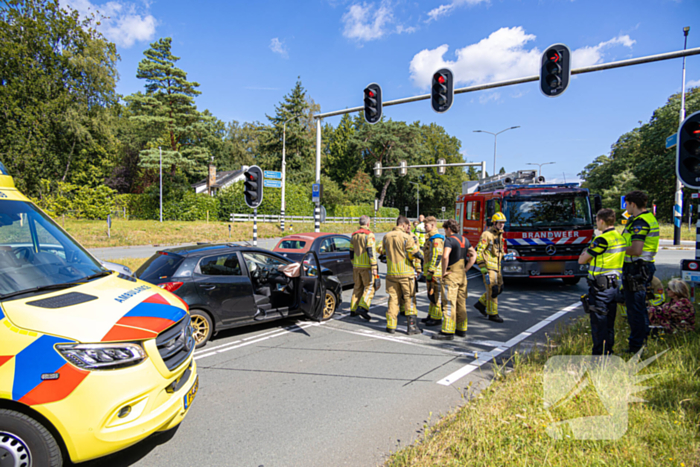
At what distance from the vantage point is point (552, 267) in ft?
31.4

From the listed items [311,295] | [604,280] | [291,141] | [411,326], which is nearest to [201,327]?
[311,295]

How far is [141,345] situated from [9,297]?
0.88 m

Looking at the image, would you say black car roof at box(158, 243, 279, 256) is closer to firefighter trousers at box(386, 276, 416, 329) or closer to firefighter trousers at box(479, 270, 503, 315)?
firefighter trousers at box(386, 276, 416, 329)

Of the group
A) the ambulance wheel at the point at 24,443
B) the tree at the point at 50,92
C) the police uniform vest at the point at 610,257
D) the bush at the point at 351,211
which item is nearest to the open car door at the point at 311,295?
the police uniform vest at the point at 610,257

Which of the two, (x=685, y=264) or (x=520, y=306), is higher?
(x=685, y=264)

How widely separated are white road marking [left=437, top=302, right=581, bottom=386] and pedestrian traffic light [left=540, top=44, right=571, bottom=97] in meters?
4.99

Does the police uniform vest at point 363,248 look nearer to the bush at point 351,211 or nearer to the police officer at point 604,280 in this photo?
the police officer at point 604,280

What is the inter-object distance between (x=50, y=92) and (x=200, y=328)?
3794cm

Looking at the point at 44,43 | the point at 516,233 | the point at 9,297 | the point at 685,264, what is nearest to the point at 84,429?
the point at 9,297

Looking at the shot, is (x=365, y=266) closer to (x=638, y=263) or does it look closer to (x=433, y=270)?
(x=433, y=270)

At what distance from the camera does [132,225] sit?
27859 mm

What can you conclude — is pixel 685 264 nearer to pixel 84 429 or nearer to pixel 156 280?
pixel 84 429

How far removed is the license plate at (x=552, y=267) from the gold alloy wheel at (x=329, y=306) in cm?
517

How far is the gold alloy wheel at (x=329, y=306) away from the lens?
24.8 ft
